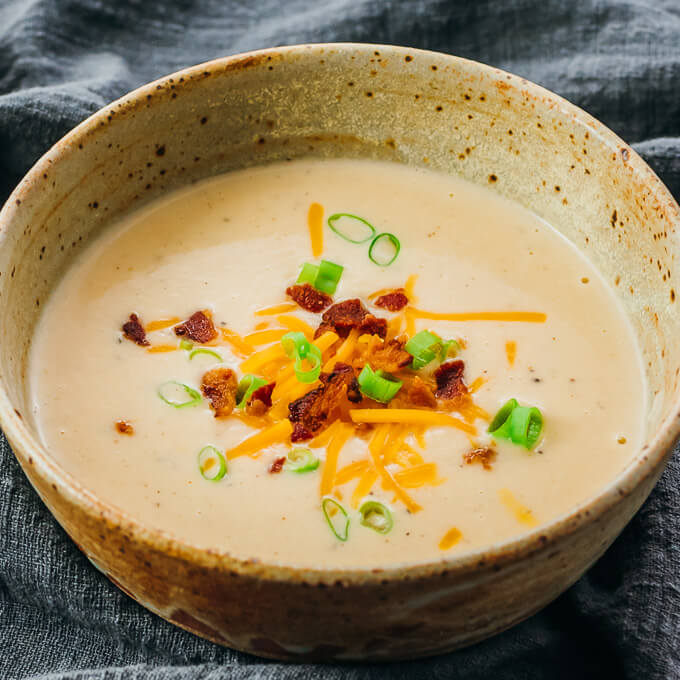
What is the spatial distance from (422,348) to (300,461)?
33 centimetres

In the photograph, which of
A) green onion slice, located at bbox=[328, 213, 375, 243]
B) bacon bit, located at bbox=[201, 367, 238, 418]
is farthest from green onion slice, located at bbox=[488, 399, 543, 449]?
green onion slice, located at bbox=[328, 213, 375, 243]

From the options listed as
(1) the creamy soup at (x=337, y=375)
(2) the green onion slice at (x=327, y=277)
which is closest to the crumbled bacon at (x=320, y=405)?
(1) the creamy soup at (x=337, y=375)

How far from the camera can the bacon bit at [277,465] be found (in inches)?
73.6

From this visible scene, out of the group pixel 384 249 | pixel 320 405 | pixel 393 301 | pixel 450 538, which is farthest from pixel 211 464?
pixel 384 249

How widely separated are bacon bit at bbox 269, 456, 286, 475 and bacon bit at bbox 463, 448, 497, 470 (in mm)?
323

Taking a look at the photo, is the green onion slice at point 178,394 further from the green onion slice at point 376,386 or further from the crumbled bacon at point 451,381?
the crumbled bacon at point 451,381

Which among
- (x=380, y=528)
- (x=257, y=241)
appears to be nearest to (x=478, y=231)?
(x=257, y=241)

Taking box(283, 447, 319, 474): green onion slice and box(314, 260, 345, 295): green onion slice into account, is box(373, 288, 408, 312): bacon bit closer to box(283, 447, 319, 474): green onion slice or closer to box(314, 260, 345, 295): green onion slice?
box(314, 260, 345, 295): green onion slice

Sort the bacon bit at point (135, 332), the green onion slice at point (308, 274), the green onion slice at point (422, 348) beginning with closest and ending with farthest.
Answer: the green onion slice at point (422, 348) < the bacon bit at point (135, 332) < the green onion slice at point (308, 274)

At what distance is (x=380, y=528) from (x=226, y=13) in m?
1.90

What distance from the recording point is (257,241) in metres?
2.39

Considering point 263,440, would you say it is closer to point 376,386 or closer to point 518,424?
point 376,386

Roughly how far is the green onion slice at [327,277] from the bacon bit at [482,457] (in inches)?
19.6

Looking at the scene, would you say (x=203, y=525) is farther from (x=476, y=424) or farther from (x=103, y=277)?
(x=103, y=277)
